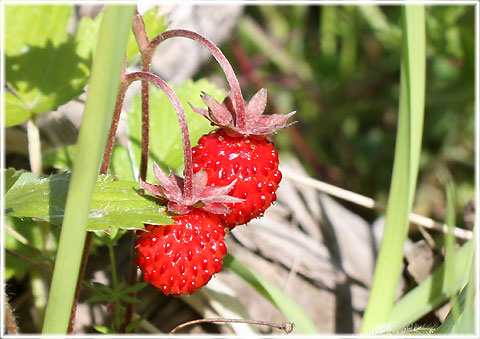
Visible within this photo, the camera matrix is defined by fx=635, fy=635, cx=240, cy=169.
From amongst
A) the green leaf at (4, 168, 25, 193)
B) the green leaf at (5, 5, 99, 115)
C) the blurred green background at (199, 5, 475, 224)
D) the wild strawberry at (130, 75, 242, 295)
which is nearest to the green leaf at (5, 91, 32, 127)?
the green leaf at (5, 5, 99, 115)

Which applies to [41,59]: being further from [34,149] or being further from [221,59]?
[221,59]

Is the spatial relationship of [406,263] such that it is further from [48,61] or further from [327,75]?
[327,75]

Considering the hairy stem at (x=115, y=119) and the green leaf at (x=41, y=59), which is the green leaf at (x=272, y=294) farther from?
the green leaf at (x=41, y=59)

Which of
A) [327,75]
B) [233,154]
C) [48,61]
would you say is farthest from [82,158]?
[327,75]

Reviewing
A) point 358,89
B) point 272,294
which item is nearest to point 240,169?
point 272,294

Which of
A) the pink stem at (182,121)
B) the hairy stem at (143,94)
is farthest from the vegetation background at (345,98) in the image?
the pink stem at (182,121)
